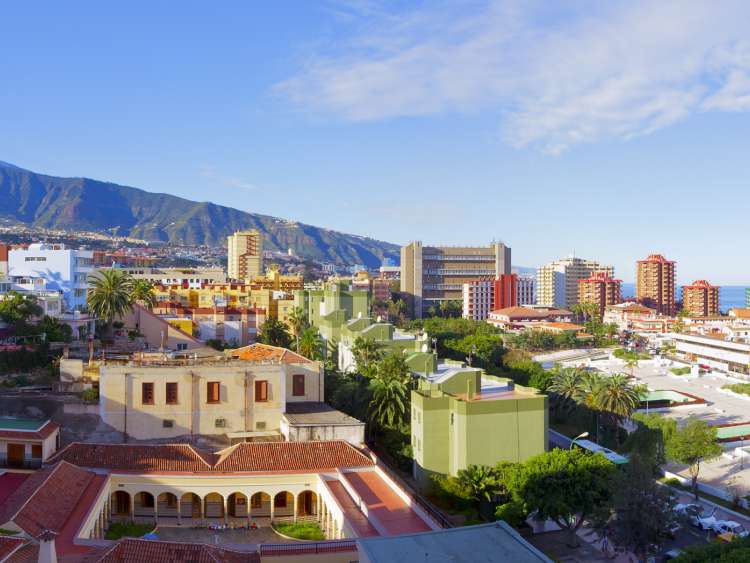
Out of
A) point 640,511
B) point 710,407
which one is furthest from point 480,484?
point 710,407

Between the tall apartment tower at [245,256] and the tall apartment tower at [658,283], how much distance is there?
9033 cm

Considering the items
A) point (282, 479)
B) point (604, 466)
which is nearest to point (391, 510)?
point (282, 479)

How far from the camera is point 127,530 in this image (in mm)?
26547

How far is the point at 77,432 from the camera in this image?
106ft

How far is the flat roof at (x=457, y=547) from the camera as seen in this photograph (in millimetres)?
16531

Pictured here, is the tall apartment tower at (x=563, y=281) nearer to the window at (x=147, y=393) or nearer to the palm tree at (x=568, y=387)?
the palm tree at (x=568, y=387)

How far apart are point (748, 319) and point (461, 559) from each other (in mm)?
129214

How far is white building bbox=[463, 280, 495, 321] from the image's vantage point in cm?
14500

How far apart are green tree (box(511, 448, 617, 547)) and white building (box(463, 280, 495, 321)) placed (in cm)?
11528

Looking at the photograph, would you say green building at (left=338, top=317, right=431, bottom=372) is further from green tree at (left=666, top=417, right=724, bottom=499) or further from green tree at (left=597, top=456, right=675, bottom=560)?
green tree at (left=597, top=456, right=675, bottom=560)

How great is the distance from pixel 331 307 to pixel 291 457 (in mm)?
38627

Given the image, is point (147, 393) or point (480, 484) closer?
point (480, 484)

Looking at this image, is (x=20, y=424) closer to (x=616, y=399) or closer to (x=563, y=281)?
(x=616, y=399)

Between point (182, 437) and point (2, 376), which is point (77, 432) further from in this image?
point (2, 376)
